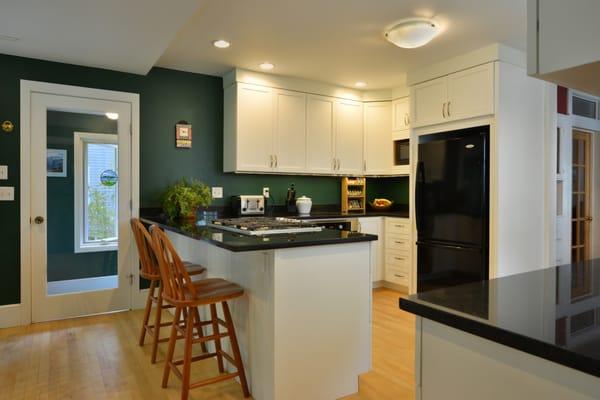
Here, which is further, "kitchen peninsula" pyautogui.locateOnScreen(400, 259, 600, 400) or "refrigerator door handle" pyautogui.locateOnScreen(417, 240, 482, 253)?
"refrigerator door handle" pyautogui.locateOnScreen(417, 240, 482, 253)

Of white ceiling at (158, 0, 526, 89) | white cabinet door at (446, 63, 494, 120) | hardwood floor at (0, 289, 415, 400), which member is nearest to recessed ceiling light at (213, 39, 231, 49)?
white ceiling at (158, 0, 526, 89)

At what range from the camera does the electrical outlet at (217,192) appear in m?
4.31

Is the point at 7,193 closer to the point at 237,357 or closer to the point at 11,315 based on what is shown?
the point at 11,315

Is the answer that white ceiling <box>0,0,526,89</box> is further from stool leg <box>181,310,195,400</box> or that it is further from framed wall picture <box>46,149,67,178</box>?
stool leg <box>181,310,195,400</box>

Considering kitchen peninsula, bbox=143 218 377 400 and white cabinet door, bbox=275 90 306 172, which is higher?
white cabinet door, bbox=275 90 306 172

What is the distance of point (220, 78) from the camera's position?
4355 millimetres

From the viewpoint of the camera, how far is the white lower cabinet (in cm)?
436

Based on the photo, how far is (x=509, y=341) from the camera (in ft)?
2.35

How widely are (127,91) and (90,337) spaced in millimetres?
2266

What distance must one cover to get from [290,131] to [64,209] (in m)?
2.36

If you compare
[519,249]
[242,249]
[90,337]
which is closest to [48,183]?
[90,337]

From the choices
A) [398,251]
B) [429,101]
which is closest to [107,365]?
[398,251]

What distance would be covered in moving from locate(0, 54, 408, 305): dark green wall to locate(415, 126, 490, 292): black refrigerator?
162 centimetres

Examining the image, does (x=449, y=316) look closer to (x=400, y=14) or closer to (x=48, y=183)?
(x=400, y=14)
